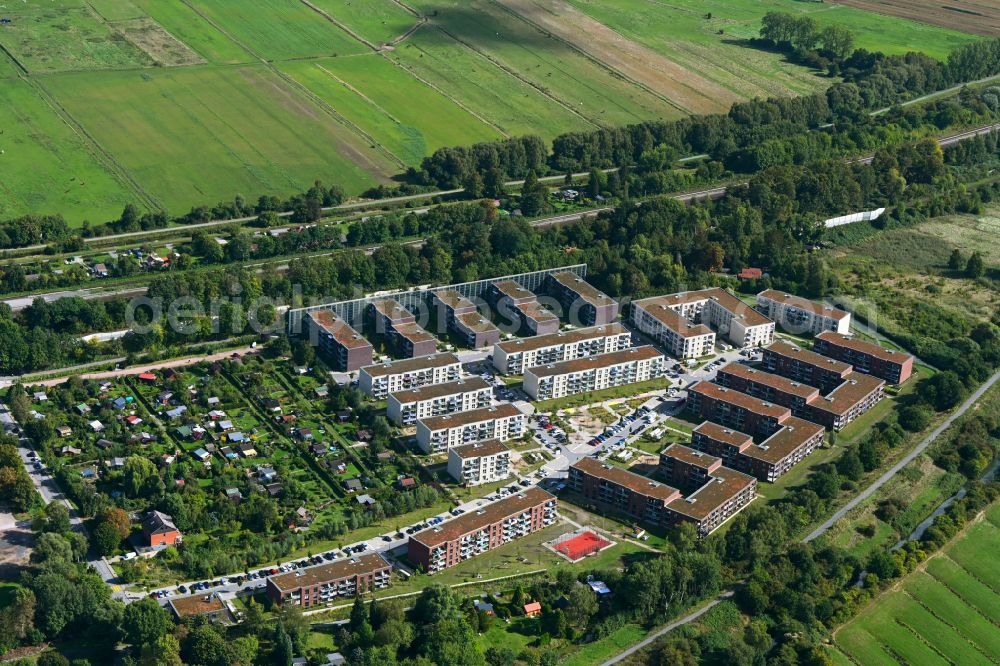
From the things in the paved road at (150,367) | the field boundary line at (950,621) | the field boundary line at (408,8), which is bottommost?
the field boundary line at (950,621)

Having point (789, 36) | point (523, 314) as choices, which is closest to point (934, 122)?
point (789, 36)

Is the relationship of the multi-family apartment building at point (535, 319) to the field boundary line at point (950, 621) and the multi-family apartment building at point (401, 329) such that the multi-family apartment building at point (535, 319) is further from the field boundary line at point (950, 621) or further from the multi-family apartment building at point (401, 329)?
the field boundary line at point (950, 621)

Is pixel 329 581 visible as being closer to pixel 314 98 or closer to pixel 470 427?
pixel 470 427

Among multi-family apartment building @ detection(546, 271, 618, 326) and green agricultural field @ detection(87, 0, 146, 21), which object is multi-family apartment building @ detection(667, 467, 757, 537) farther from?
green agricultural field @ detection(87, 0, 146, 21)

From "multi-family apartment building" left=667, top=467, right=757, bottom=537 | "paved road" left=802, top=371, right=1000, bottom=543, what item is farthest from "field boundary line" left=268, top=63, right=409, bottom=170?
"paved road" left=802, top=371, right=1000, bottom=543

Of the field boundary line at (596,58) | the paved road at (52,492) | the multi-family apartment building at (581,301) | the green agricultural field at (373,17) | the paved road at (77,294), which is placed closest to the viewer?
the paved road at (52,492)

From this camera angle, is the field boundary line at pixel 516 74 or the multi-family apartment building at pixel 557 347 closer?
the multi-family apartment building at pixel 557 347

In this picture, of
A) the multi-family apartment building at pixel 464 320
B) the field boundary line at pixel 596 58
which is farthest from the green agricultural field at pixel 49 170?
the field boundary line at pixel 596 58
